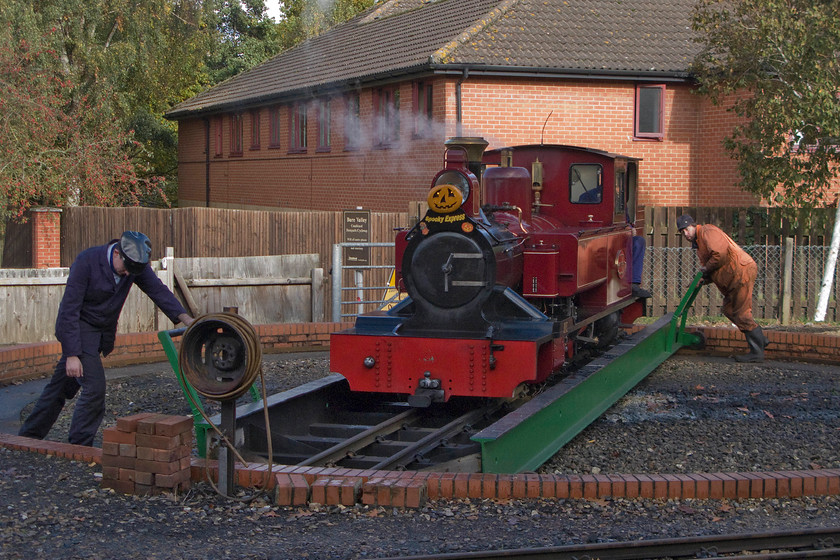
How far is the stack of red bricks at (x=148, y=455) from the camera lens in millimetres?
5664

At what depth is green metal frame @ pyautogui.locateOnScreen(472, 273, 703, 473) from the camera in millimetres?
6164

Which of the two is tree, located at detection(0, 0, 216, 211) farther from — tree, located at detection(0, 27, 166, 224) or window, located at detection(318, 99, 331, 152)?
window, located at detection(318, 99, 331, 152)

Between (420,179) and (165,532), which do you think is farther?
(420,179)

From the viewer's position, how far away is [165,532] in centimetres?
518

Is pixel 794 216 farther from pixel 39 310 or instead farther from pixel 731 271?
pixel 39 310

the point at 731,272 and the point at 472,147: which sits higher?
the point at 472,147

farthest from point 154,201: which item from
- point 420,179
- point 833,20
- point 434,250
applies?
point 434,250

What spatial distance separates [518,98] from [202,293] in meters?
8.45

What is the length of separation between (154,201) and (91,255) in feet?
107

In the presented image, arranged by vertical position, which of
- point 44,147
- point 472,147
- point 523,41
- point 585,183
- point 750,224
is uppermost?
point 523,41

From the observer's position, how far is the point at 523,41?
765 inches

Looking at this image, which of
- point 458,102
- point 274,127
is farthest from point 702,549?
point 274,127

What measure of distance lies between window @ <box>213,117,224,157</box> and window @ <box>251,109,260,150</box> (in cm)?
298

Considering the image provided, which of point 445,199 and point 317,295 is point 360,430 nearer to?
point 445,199
